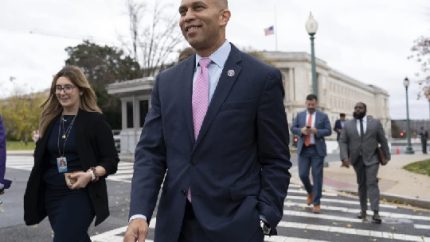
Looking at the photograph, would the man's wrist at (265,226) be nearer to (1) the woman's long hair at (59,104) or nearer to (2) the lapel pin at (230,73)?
(2) the lapel pin at (230,73)

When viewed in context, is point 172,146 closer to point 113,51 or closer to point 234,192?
point 234,192

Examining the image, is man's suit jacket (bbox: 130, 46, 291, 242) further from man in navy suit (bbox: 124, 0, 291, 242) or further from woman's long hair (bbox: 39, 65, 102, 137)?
woman's long hair (bbox: 39, 65, 102, 137)

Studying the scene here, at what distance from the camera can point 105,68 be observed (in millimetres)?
58375

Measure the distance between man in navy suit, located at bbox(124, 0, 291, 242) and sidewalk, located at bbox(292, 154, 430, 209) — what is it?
9314mm

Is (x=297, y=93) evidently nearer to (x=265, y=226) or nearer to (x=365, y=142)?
(x=365, y=142)

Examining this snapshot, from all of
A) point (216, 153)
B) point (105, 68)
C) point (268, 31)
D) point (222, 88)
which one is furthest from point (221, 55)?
point (268, 31)

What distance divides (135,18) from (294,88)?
63589 mm

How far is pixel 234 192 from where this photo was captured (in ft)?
8.12

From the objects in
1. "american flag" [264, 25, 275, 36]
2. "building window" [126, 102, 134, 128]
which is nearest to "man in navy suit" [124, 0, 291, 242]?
"building window" [126, 102, 134, 128]

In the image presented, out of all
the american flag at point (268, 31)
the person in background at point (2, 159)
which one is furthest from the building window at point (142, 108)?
the american flag at point (268, 31)

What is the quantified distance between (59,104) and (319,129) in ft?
19.6

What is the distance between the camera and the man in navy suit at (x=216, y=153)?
248 cm

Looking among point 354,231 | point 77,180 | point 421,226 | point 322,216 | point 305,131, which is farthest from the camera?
point 305,131

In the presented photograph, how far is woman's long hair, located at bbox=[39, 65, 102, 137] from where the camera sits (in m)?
4.43
